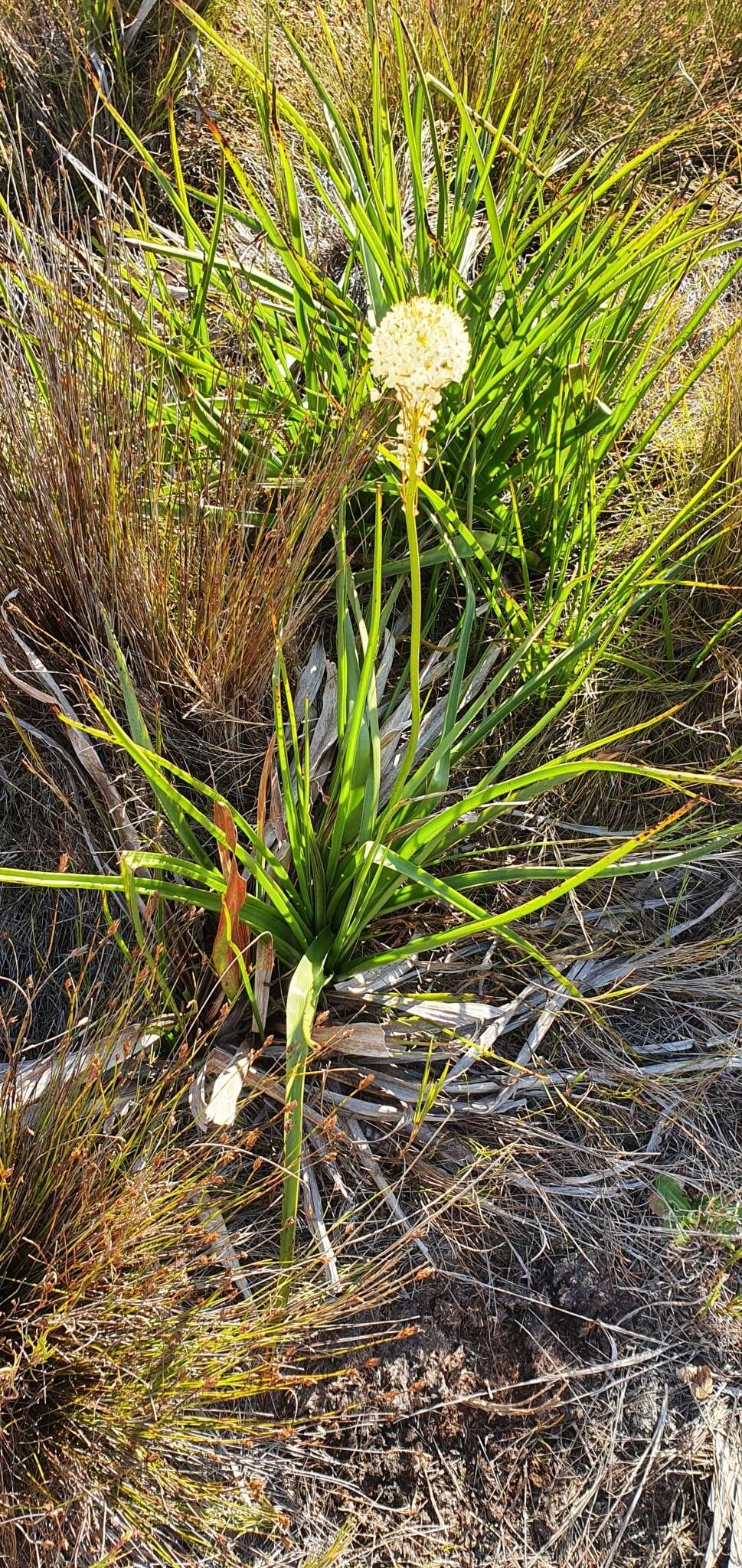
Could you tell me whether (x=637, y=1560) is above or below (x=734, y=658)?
below

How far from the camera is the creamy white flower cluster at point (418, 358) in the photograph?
1.02 m

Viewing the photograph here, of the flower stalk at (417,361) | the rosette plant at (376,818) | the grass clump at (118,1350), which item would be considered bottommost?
the grass clump at (118,1350)

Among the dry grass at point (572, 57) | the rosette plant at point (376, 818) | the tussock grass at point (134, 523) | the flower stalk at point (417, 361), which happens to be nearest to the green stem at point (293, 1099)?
the rosette plant at point (376, 818)

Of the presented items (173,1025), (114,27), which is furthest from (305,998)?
(114,27)

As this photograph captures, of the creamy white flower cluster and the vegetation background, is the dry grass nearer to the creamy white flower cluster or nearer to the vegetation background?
the vegetation background

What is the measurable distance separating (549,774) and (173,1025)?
2.13 feet

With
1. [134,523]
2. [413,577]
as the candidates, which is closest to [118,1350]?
[413,577]

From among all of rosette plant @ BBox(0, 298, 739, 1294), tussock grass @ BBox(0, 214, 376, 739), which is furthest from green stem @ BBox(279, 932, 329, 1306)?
tussock grass @ BBox(0, 214, 376, 739)

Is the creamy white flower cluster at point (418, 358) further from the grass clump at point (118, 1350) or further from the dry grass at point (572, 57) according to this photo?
the dry grass at point (572, 57)

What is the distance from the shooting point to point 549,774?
1.47 meters

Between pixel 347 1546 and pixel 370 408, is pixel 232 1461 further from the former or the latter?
pixel 370 408

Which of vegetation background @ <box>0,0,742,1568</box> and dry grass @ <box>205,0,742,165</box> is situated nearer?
vegetation background @ <box>0,0,742,1568</box>

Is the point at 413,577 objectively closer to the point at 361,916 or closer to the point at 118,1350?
the point at 361,916

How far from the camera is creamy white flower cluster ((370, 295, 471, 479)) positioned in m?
1.02
